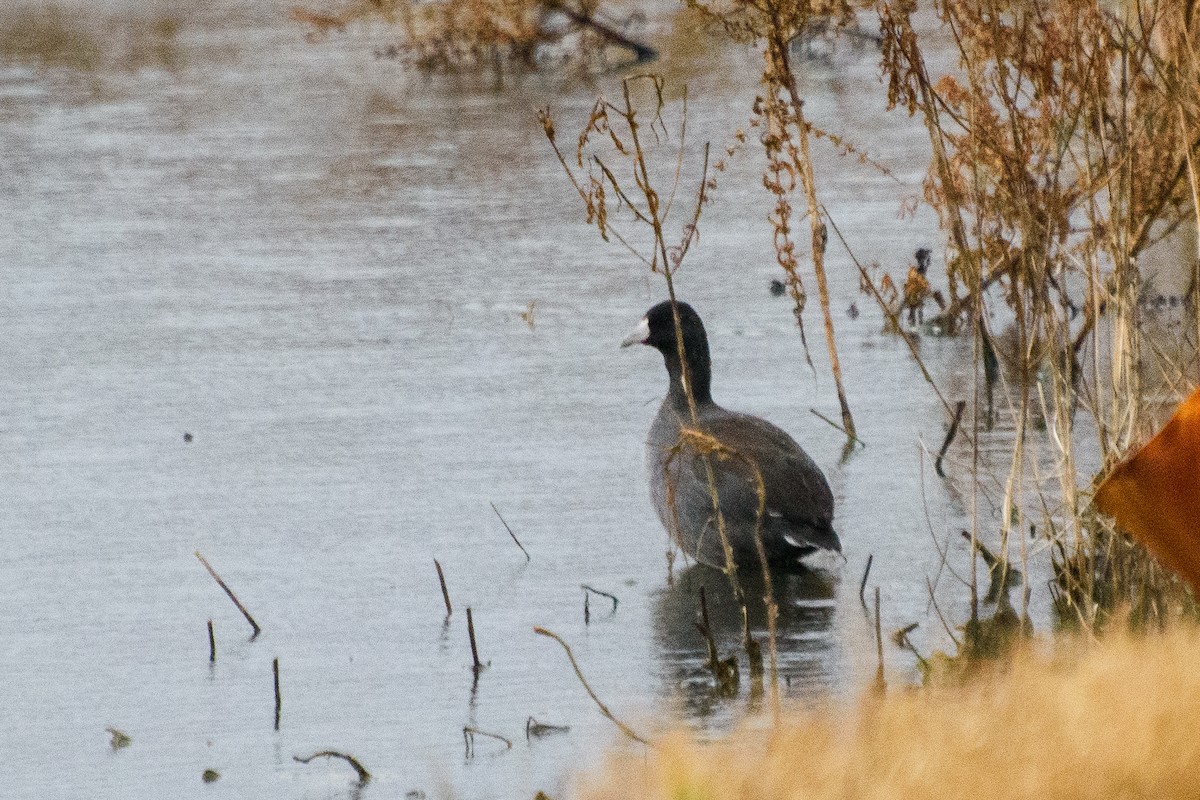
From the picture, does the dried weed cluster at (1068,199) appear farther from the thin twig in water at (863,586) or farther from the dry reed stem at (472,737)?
the dry reed stem at (472,737)

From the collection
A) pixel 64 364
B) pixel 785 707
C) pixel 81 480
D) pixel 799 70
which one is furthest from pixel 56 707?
pixel 799 70

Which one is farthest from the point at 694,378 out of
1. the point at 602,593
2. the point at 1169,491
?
the point at 1169,491

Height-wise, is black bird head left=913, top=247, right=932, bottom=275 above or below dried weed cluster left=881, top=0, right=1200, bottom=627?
below

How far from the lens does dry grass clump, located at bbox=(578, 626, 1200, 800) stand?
11.7 feet

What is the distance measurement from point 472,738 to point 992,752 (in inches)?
74.8

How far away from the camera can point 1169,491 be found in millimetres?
5191

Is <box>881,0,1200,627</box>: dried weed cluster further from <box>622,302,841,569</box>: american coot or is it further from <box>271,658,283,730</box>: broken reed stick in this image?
<box>271,658,283,730</box>: broken reed stick

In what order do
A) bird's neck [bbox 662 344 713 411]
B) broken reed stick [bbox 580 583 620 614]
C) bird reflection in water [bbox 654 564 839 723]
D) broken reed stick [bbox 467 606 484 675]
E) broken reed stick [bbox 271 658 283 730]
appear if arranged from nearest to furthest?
broken reed stick [bbox 271 658 283 730]
bird reflection in water [bbox 654 564 839 723]
broken reed stick [bbox 467 606 484 675]
broken reed stick [bbox 580 583 620 614]
bird's neck [bbox 662 344 713 411]

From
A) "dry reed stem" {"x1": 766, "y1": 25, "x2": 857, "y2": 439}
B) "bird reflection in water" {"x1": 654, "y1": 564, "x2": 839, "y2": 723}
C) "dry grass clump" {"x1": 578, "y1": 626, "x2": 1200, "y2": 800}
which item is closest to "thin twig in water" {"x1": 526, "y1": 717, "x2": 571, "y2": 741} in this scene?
"bird reflection in water" {"x1": 654, "y1": 564, "x2": 839, "y2": 723}

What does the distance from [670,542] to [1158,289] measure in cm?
439

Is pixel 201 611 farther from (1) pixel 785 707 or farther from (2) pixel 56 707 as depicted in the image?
(1) pixel 785 707

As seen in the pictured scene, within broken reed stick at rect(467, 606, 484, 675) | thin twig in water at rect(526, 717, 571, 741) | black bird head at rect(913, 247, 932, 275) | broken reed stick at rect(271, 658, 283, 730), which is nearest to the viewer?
thin twig in water at rect(526, 717, 571, 741)

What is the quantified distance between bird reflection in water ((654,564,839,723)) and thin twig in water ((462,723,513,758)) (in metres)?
0.45

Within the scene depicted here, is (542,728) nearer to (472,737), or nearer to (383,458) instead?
(472,737)
